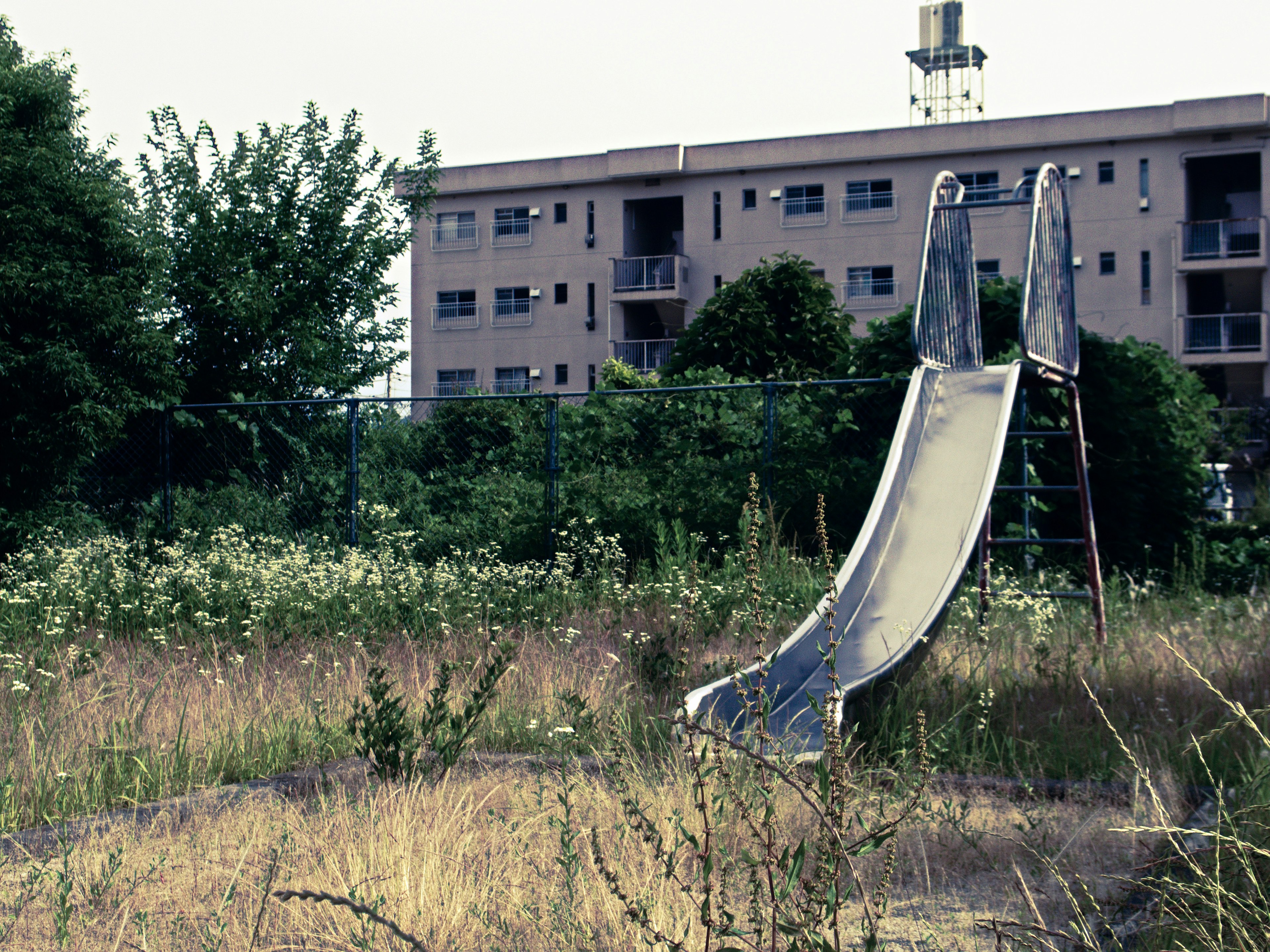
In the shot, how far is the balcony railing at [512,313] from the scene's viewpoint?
38594 millimetres

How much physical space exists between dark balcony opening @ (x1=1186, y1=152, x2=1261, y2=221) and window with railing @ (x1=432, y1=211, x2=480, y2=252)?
23447 mm

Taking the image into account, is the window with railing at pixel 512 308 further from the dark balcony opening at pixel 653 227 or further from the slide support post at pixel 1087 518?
the slide support post at pixel 1087 518

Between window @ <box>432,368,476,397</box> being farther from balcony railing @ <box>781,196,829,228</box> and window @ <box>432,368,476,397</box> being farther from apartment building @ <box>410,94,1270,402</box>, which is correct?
balcony railing @ <box>781,196,829,228</box>

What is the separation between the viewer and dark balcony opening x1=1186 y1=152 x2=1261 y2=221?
109 ft

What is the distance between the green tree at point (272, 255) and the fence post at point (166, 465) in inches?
24.3

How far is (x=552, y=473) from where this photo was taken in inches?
419

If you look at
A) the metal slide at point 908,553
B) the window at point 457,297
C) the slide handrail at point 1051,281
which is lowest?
the metal slide at point 908,553

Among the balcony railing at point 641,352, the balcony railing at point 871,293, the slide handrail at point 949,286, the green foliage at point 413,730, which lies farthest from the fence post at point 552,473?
the balcony railing at point 641,352

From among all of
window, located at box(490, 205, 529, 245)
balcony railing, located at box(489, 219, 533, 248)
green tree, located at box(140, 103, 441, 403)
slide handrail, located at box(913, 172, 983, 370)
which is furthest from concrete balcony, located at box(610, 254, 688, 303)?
slide handrail, located at box(913, 172, 983, 370)

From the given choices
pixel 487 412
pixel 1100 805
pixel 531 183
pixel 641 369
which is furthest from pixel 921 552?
pixel 531 183

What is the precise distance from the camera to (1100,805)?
3867 millimetres

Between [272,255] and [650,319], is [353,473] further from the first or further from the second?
[650,319]

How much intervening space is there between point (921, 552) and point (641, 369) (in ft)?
98.4

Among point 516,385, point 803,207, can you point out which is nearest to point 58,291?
point 516,385
